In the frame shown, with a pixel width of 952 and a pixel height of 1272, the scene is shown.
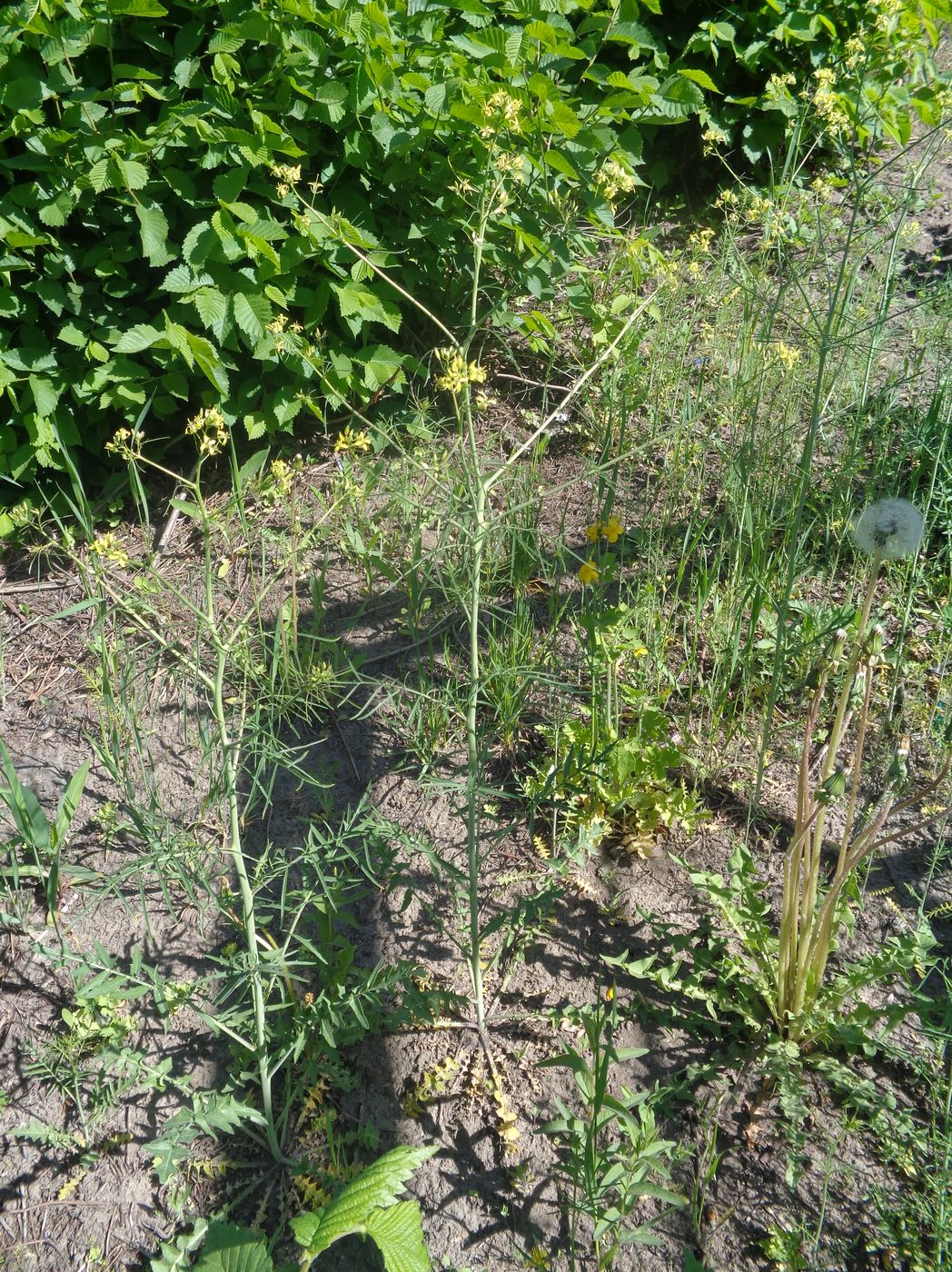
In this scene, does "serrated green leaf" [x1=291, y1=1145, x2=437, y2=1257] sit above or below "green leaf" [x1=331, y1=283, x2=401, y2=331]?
below

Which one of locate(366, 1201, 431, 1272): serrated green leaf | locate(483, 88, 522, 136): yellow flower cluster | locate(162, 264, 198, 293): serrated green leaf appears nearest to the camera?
locate(366, 1201, 431, 1272): serrated green leaf

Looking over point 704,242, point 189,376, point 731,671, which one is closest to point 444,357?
point 731,671

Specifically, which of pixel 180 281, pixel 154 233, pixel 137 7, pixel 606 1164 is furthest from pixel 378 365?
pixel 606 1164

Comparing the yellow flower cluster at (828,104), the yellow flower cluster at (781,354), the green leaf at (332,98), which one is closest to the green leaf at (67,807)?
the green leaf at (332,98)

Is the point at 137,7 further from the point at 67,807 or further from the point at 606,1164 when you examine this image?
the point at 606,1164

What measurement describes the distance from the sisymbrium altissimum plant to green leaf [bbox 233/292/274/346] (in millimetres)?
1842

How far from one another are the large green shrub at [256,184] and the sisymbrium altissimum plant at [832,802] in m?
1.45

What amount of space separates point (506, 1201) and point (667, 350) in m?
2.43

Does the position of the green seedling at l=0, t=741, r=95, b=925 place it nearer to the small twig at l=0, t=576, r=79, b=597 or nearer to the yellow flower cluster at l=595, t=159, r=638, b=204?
the small twig at l=0, t=576, r=79, b=597

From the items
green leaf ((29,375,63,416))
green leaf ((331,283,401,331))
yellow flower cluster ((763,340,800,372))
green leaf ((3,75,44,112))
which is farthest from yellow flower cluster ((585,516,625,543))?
green leaf ((3,75,44,112))

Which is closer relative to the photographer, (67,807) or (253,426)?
(67,807)

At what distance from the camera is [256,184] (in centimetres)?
290

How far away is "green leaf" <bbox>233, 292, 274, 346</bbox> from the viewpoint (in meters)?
2.88

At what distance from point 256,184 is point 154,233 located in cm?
34
